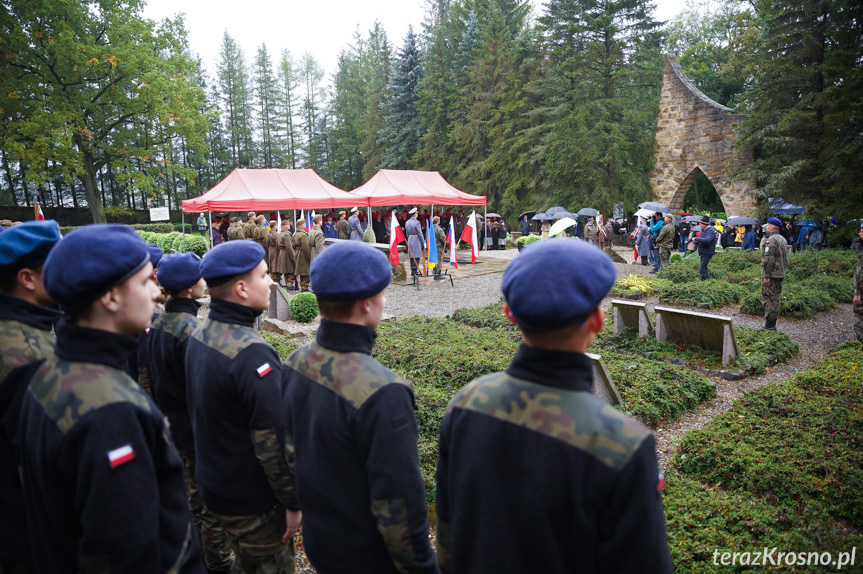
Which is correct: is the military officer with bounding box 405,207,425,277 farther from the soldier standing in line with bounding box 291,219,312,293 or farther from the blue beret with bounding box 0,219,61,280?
the blue beret with bounding box 0,219,61,280

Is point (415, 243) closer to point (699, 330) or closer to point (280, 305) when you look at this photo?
point (280, 305)

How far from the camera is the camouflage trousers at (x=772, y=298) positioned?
29.2ft

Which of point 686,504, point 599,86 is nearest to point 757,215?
point 599,86

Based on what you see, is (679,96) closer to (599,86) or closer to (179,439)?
(599,86)

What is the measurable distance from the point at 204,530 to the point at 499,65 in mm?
30911

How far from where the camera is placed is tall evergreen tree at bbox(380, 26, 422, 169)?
36812 mm

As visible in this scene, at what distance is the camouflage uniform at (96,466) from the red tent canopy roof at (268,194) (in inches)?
587

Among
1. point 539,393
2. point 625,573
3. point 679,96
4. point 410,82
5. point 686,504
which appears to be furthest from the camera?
point 410,82

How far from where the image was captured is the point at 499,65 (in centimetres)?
3017

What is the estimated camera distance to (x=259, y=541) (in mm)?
2422

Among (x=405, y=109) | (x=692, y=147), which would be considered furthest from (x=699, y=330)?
(x=405, y=109)

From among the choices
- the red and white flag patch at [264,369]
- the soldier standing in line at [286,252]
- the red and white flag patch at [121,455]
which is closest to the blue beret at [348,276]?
the red and white flag patch at [264,369]

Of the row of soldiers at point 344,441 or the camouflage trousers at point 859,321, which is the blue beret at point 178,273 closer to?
the row of soldiers at point 344,441

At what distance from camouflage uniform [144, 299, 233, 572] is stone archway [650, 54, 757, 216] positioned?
22997 millimetres
